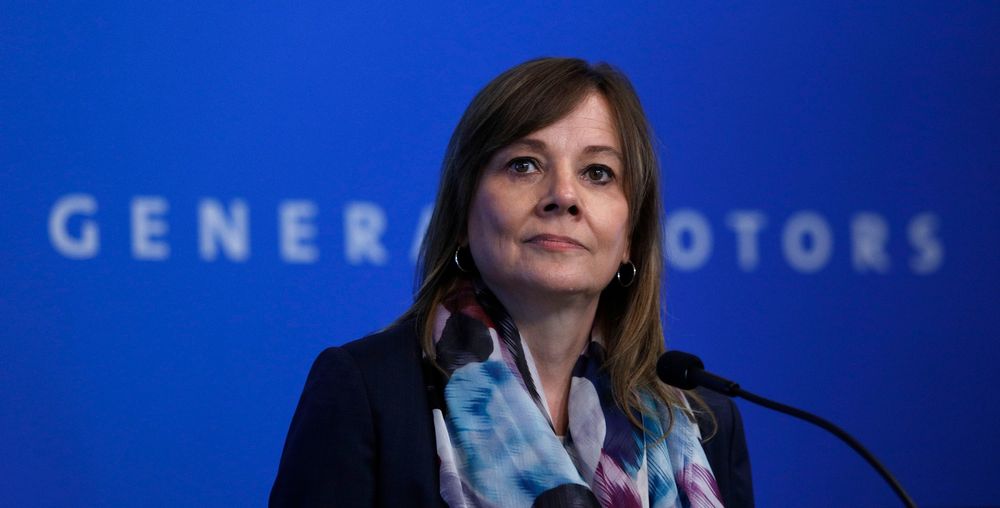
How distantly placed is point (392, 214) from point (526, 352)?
0.88 metres

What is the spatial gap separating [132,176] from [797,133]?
5.09ft

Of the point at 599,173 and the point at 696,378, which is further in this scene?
the point at 599,173

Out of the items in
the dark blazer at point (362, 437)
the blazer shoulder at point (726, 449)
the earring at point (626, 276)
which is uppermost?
the earring at point (626, 276)

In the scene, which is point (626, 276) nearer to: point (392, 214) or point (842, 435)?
point (842, 435)

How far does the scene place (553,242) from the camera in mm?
1744

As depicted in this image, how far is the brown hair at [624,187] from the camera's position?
1806 mm

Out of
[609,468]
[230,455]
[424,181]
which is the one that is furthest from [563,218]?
[230,455]

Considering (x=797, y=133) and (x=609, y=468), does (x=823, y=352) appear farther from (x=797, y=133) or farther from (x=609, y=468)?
(x=609, y=468)

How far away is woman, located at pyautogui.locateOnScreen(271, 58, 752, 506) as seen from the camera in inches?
65.4

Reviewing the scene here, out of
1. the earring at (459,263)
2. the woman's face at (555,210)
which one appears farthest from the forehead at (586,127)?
the earring at (459,263)

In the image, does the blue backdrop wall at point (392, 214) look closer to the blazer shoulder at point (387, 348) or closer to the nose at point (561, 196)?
the blazer shoulder at point (387, 348)

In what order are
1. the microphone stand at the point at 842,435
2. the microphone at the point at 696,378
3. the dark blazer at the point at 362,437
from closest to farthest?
the microphone stand at the point at 842,435, the microphone at the point at 696,378, the dark blazer at the point at 362,437

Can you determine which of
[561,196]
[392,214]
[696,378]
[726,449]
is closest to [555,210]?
[561,196]

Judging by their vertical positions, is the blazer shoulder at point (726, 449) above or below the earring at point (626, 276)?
below
